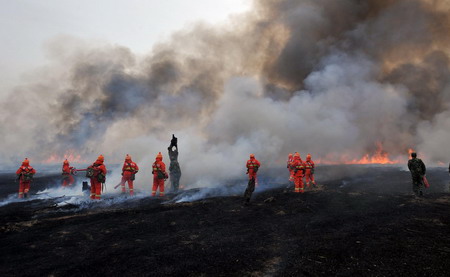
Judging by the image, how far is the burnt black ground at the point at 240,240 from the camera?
5.21 metres

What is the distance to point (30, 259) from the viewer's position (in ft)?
19.9

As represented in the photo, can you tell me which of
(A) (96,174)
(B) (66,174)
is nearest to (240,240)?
(A) (96,174)

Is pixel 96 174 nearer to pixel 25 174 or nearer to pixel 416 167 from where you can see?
pixel 25 174

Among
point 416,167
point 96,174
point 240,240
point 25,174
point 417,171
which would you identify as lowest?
point 240,240

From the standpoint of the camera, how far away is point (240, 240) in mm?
7070

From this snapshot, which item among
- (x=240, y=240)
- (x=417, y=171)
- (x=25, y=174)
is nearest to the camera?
(x=240, y=240)

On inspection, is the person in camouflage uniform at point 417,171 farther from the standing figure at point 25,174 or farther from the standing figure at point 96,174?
the standing figure at point 25,174

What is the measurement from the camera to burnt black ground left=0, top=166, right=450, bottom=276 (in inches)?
205

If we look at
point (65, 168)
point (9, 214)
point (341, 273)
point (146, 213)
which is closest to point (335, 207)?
point (341, 273)

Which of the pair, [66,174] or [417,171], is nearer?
[417,171]

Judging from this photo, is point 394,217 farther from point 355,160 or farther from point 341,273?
point 355,160

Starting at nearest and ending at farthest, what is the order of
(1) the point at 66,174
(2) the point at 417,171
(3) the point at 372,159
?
(2) the point at 417,171, (1) the point at 66,174, (3) the point at 372,159

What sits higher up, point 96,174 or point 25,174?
point 25,174

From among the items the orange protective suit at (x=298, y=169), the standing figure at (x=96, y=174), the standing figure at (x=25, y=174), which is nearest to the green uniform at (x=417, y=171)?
the orange protective suit at (x=298, y=169)
